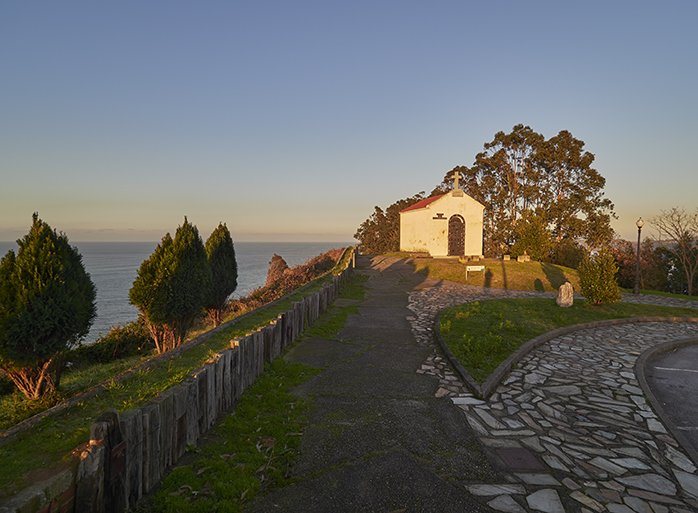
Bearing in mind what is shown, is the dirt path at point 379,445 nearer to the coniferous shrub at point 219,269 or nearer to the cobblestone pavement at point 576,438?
the cobblestone pavement at point 576,438

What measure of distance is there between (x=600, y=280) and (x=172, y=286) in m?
15.0

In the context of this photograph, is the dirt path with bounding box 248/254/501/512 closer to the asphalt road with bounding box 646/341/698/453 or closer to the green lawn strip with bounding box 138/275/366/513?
the green lawn strip with bounding box 138/275/366/513

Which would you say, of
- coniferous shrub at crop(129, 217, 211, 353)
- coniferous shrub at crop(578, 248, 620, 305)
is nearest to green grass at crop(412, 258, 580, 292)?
coniferous shrub at crop(578, 248, 620, 305)

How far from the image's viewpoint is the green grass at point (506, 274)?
22.2 metres

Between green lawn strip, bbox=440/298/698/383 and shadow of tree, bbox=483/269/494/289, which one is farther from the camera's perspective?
shadow of tree, bbox=483/269/494/289

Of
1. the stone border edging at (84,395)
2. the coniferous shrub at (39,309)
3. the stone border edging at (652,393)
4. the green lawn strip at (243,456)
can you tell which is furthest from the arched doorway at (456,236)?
the coniferous shrub at (39,309)

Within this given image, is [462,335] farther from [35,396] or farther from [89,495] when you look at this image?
[35,396]

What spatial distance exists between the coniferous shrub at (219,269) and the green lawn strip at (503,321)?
348 inches

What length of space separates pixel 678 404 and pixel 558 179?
142ft

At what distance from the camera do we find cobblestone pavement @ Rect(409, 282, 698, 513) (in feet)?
12.5

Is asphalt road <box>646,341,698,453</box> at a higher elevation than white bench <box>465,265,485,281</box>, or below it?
below

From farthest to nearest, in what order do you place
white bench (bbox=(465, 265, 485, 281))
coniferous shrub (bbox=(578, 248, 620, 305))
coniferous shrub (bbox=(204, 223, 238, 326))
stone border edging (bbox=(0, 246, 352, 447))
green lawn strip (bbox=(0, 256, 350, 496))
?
white bench (bbox=(465, 265, 485, 281))
coniferous shrub (bbox=(204, 223, 238, 326))
coniferous shrub (bbox=(578, 248, 620, 305))
stone border edging (bbox=(0, 246, 352, 447))
green lawn strip (bbox=(0, 256, 350, 496))

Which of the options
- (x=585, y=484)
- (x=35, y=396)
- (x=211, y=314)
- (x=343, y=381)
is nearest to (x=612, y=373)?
(x=585, y=484)

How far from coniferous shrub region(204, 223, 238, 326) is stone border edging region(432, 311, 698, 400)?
8601 millimetres
